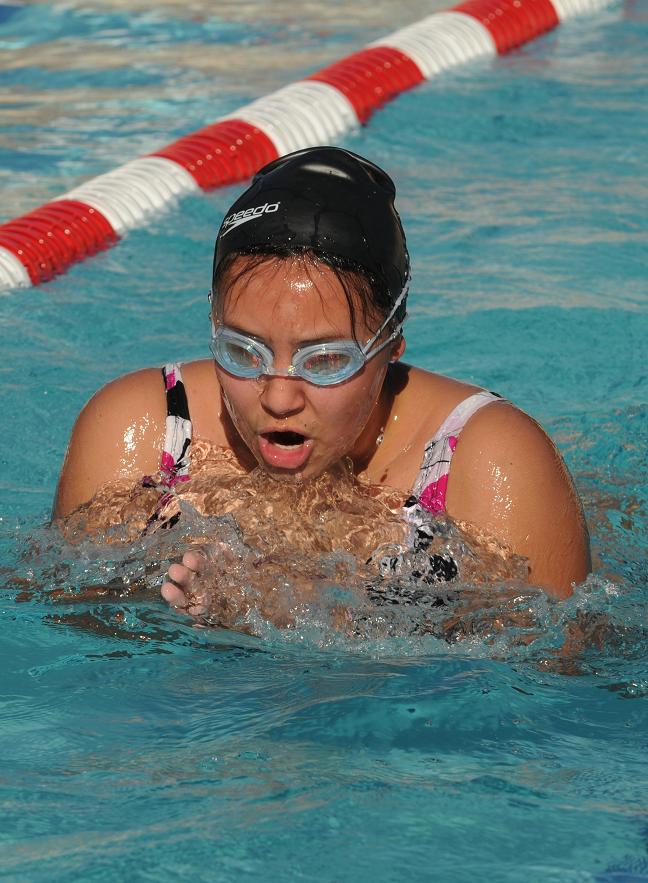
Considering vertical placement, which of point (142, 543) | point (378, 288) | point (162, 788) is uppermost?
point (378, 288)

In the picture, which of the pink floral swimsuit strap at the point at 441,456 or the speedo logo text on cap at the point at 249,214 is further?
the pink floral swimsuit strap at the point at 441,456

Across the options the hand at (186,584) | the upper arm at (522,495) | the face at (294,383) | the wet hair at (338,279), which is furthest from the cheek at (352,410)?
the hand at (186,584)

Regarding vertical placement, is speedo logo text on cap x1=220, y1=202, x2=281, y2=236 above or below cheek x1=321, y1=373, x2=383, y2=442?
above

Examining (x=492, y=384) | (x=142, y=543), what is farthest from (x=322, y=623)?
(x=492, y=384)

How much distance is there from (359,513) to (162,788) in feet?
2.91

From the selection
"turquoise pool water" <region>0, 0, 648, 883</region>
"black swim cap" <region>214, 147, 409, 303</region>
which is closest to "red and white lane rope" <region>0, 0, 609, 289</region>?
"turquoise pool water" <region>0, 0, 648, 883</region>

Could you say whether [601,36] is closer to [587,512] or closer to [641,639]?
[587,512]

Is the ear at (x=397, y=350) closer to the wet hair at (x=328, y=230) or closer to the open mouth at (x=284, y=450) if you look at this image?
the wet hair at (x=328, y=230)

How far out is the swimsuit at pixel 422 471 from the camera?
9.64 ft

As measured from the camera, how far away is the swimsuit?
9.64 feet

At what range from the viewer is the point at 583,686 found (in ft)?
9.20

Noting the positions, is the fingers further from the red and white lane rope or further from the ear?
the red and white lane rope

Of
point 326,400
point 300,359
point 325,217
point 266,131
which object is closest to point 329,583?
point 326,400

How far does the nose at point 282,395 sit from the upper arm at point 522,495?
44 centimetres
